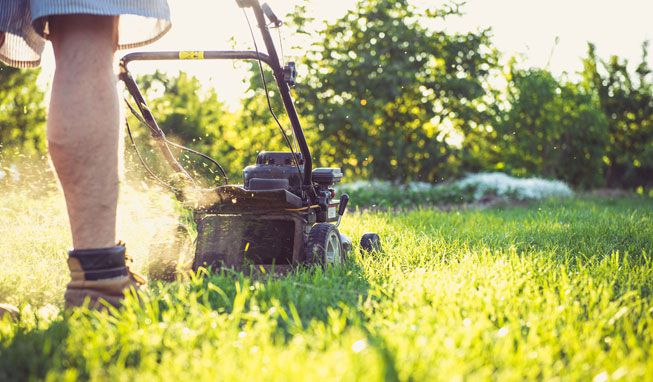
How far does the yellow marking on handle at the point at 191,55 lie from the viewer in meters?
2.56

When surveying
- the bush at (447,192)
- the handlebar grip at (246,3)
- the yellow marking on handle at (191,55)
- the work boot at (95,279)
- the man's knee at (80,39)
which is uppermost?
the handlebar grip at (246,3)

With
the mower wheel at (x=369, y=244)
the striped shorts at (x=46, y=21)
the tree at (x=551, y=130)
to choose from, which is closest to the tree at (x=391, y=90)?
the tree at (x=551, y=130)

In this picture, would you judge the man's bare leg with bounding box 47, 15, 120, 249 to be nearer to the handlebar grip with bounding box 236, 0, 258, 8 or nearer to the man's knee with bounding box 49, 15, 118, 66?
the man's knee with bounding box 49, 15, 118, 66

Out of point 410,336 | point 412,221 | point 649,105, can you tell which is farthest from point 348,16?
point 410,336

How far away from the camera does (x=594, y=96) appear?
12289mm

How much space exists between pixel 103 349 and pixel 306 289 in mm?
778

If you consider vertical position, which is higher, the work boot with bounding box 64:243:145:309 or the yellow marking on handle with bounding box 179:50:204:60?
the yellow marking on handle with bounding box 179:50:204:60

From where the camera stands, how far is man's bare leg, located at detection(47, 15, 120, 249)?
1794mm

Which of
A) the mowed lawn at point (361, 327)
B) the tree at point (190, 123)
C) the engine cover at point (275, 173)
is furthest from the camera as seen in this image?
the tree at point (190, 123)

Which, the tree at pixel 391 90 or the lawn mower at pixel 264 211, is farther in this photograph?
the tree at pixel 391 90

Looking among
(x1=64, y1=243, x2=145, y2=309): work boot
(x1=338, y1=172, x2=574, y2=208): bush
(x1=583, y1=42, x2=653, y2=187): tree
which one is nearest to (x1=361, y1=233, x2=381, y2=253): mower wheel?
(x1=64, y1=243, x2=145, y2=309): work boot

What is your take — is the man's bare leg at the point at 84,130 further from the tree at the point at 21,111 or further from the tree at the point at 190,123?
the tree at the point at 21,111

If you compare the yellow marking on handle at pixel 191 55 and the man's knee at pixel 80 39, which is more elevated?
the yellow marking on handle at pixel 191 55

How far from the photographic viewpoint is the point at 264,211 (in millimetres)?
2646
